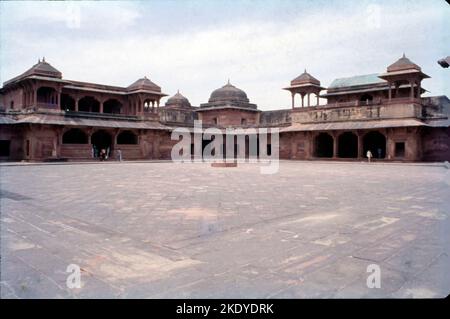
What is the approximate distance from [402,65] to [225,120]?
17388 millimetres

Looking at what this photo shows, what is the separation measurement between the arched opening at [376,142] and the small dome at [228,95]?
14120 millimetres

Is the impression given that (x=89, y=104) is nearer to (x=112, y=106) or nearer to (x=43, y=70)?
(x=112, y=106)

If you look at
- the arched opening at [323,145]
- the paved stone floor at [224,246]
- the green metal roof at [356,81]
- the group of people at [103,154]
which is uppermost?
the green metal roof at [356,81]

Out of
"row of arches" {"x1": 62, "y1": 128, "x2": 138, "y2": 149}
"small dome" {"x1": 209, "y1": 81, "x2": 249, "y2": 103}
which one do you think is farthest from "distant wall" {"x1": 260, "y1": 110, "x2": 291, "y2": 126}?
"row of arches" {"x1": 62, "y1": 128, "x2": 138, "y2": 149}

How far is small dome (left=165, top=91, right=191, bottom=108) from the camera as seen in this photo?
42625mm

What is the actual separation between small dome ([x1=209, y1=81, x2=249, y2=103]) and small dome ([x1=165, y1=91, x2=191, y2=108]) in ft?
11.6

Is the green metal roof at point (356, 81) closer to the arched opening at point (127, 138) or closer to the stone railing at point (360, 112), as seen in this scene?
the stone railing at point (360, 112)

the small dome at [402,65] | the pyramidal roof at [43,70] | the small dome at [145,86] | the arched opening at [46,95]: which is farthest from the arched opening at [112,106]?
the small dome at [402,65]

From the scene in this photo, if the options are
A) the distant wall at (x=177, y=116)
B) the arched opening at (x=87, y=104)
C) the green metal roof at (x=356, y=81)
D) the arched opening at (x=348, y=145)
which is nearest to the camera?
the arched opening at (x=348, y=145)

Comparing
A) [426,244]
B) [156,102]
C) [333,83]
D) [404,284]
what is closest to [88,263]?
[404,284]

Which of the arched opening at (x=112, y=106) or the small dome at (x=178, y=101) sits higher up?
the small dome at (x=178, y=101)

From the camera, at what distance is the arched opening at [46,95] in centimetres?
2821

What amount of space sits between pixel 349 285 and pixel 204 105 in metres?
38.3

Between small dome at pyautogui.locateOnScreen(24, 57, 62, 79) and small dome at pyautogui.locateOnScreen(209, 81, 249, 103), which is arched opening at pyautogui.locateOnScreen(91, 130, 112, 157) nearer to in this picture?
small dome at pyautogui.locateOnScreen(24, 57, 62, 79)
